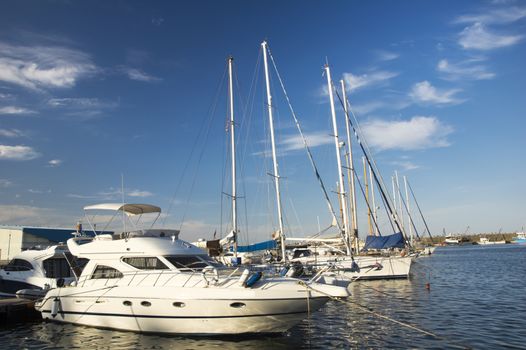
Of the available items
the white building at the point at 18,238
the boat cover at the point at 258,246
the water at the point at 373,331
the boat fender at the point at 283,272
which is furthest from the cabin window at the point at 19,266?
the white building at the point at 18,238

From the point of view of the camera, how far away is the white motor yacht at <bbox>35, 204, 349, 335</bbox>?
1192 centimetres

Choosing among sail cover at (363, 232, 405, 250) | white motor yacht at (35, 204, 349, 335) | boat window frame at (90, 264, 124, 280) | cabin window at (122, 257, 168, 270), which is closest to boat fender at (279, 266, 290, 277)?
white motor yacht at (35, 204, 349, 335)

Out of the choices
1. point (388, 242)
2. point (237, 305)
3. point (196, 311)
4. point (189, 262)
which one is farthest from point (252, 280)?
point (388, 242)

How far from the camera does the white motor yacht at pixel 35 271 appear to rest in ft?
67.7

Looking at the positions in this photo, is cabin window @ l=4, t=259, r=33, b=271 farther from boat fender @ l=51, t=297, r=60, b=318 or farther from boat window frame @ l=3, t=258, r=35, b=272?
boat fender @ l=51, t=297, r=60, b=318

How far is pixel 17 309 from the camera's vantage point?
1725 centimetres

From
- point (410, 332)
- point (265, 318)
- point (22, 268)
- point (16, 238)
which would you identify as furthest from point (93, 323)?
point (16, 238)

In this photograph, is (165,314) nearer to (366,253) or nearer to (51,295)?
(51,295)

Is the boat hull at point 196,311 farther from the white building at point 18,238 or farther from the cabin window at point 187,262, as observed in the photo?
the white building at point 18,238

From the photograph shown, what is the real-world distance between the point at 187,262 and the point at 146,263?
1.51 metres

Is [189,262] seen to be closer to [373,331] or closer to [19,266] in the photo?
[373,331]

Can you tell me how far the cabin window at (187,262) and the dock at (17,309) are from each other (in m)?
8.09

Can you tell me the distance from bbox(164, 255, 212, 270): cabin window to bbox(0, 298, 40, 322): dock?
26.5 feet

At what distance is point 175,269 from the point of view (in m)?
14.0
